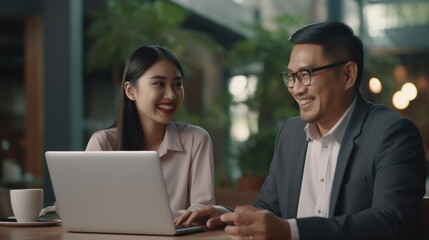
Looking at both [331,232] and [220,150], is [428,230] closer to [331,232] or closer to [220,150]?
[331,232]

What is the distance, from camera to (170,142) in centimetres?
328

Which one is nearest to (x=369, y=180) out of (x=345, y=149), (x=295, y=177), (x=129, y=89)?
(x=345, y=149)

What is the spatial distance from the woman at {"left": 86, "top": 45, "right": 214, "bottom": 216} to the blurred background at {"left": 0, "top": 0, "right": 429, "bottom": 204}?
406cm

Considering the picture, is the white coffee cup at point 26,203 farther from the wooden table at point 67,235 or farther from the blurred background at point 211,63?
the blurred background at point 211,63

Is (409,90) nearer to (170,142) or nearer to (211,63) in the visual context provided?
(211,63)

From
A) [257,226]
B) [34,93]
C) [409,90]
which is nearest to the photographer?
[257,226]

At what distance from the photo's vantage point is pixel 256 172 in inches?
306

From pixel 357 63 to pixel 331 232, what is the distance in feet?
2.31

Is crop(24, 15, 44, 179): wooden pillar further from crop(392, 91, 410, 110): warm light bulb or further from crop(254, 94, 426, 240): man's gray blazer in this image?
crop(254, 94, 426, 240): man's gray blazer

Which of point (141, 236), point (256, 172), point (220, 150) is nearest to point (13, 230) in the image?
point (141, 236)

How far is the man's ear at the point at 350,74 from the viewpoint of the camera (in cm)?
278

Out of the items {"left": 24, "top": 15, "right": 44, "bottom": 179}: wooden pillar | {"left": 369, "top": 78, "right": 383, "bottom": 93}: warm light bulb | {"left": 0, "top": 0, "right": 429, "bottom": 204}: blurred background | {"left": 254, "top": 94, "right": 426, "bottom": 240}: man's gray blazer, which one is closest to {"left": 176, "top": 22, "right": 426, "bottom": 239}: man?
{"left": 254, "top": 94, "right": 426, "bottom": 240}: man's gray blazer

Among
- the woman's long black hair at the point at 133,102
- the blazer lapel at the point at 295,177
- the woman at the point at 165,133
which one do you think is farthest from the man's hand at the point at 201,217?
the woman's long black hair at the point at 133,102

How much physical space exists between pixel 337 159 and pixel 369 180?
0.14 m
